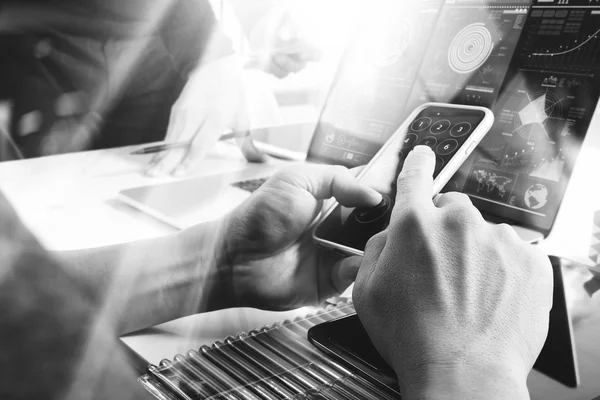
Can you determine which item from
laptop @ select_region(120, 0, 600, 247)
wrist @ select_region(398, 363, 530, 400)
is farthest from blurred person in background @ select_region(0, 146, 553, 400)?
laptop @ select_region(120, 0, 600, 247)

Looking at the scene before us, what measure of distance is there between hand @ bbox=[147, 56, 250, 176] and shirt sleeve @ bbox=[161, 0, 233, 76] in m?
0.14

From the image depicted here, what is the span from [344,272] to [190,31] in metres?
0.94

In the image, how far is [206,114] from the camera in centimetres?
92

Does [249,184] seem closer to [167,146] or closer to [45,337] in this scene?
[167,146]

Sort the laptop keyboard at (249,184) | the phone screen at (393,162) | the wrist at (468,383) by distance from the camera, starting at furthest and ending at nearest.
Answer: the laptop keyboard at (249,184) → the phone screen at (393,162) → the wrist at (468,383)

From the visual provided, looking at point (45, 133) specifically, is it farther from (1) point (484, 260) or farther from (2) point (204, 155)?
(1) point (484, 260)

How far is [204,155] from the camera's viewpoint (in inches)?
34.3

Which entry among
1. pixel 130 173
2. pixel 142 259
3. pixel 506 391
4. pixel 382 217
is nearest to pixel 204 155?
pixel 130 173

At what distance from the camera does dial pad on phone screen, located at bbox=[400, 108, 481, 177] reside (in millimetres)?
476

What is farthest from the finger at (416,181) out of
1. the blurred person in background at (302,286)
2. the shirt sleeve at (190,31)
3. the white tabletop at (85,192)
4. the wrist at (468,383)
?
the shirt sleeve at (190,31)

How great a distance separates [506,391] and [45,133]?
1.25m

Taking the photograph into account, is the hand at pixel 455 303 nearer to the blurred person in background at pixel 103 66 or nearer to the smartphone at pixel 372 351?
the smartphone at pixel 372 351

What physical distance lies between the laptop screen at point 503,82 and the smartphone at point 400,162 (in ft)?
0.23

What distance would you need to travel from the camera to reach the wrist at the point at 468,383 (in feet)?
0.83
